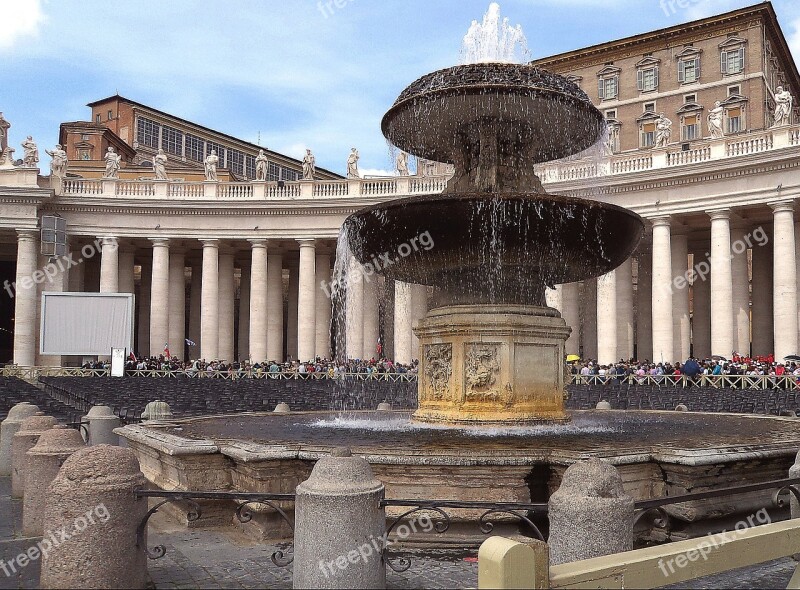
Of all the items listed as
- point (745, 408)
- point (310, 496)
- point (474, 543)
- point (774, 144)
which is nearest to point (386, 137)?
point (474, 543)

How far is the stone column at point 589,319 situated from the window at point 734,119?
23.2 metres

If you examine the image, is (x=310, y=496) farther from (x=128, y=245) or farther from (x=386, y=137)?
(x=128, y=245)

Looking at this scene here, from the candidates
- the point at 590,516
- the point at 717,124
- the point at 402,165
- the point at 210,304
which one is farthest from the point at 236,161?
the point at 590,516

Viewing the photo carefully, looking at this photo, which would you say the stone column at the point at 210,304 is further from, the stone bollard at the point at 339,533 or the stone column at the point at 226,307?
the stone bollard at the point at 339,533

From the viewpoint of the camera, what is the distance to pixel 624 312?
4750cm

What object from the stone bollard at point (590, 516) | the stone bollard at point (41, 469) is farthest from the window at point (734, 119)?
the stone bollard at point (590, 516)

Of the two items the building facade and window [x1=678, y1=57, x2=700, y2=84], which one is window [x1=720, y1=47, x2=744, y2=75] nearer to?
the building facade

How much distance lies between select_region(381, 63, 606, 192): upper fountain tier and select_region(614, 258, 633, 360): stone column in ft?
110

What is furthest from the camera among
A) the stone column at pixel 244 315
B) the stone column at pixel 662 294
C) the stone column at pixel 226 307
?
the stone column at pixel 244 315

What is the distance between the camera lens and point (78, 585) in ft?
19.3

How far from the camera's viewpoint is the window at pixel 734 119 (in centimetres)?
6369

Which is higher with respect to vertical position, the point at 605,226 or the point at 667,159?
the point at 667,159

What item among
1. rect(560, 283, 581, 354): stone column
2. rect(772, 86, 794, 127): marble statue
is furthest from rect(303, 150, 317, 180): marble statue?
rect(772, 86, 794, 127): marble statue

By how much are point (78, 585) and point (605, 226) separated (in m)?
8.86
